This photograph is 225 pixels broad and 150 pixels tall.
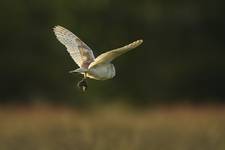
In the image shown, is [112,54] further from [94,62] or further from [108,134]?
[108,134]

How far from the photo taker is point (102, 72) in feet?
9.00

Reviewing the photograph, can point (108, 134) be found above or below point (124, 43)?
below

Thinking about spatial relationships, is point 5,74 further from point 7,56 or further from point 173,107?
point 173,107

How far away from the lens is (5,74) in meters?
16.1

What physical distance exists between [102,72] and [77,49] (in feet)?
1.55

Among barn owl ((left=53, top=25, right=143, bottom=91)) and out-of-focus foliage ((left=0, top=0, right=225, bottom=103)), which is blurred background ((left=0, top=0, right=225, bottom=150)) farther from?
barn owl ((left=53, top=25, right=143, bottom=91))

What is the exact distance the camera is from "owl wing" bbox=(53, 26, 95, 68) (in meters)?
3.03

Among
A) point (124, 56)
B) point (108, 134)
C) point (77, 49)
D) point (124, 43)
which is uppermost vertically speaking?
point (77, 49)

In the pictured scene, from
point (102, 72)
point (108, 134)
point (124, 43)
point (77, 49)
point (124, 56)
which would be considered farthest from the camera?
point (124, 56)

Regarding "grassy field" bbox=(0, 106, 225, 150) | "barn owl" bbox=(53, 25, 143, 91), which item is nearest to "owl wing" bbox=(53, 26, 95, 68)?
"barn owl" bbox=(53, 25, 143, 91)

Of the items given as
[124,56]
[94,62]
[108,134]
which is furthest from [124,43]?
[94,62]

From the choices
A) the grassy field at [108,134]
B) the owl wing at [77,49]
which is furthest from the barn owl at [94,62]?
the grassy field at [108,134]

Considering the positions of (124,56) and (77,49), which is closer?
(77,49)

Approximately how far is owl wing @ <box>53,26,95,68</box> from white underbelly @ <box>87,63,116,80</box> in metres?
0.10
